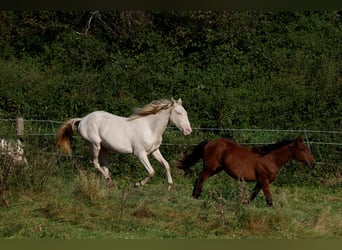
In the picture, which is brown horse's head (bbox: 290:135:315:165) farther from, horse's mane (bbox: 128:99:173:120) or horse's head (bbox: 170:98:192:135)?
horse's mane (bbox: 128:99:173:120)

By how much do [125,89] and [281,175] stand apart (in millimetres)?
5447

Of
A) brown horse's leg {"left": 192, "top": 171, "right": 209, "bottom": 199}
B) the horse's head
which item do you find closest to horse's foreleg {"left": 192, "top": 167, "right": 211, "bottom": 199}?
brown horse's leg {"left": 192, "top": 171, "right": 209, "bottom": 199}

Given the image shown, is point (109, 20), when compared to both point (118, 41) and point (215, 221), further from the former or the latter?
point (215, 221)

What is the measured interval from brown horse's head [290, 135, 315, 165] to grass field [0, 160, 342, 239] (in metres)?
0.74

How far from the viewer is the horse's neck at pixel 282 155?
31.0 feet

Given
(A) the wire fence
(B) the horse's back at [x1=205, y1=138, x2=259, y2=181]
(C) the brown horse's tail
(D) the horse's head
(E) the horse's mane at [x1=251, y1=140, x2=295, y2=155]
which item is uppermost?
(D) the horse's head

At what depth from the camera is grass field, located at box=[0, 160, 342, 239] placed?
6.48 meters

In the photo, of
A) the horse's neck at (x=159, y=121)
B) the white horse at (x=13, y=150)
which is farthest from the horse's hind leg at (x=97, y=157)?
the white horse at (x=13, y=150)

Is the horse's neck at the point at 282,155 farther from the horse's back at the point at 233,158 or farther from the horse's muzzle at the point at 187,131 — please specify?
the horse's muzzle at the point at 187,131

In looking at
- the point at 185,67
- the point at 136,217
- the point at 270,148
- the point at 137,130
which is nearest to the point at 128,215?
the point at 136,217

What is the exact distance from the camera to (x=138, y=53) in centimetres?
1775

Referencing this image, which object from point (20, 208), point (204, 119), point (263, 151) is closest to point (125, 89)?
point (204, 119)

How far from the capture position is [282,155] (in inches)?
372

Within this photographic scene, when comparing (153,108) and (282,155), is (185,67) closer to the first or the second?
(153,108)
